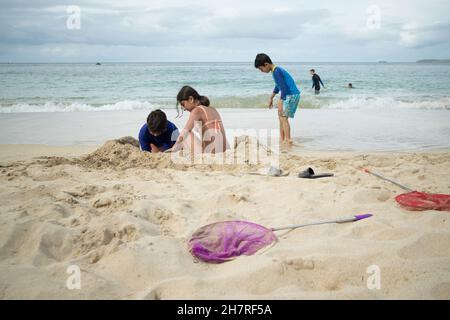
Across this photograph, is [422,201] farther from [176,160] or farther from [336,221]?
[176,160]

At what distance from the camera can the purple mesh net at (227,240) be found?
2438mm

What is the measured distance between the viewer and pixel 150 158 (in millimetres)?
4984

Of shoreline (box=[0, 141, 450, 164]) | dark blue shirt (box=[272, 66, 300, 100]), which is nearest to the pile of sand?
shoreline (box=[0, 141, 450, 164])

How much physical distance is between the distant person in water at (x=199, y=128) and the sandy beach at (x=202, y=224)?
29.8 inches

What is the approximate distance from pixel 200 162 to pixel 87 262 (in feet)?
8.84

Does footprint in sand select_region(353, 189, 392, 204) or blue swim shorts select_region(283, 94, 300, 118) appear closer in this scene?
footprint in sand select_region(353, 189, 392, 204)

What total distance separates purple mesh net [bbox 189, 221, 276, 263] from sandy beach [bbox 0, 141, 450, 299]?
0.26 ft

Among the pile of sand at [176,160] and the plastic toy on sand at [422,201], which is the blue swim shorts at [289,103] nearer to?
the pile of sand at [176,160]

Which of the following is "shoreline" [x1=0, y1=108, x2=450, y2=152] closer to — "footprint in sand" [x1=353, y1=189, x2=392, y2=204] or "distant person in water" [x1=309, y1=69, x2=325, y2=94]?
"footprint in sand" [x1=353, y1=189, x2=392, y2=204]

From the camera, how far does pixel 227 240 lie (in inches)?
102

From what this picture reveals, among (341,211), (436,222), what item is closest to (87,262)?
(341,211)

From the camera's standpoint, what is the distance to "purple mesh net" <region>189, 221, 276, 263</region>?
244 cm

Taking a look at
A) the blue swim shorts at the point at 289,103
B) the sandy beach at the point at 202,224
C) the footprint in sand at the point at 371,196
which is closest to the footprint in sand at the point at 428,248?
the sandy beach at the point at 202,224

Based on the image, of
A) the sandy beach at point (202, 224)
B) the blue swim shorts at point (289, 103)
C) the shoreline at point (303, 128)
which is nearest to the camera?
the sandy beach at point (202, 224)
